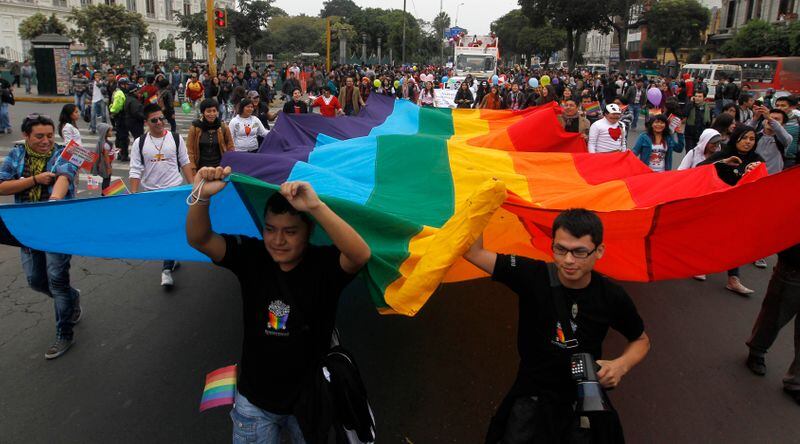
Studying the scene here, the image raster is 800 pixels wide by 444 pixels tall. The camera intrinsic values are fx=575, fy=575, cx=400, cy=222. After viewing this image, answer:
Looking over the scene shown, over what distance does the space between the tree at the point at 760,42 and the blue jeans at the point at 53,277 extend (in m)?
46.0

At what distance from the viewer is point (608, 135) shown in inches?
309

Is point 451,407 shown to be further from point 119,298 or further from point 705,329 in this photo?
point 119,298

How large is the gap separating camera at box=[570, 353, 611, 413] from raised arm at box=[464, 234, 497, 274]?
523 millimetres

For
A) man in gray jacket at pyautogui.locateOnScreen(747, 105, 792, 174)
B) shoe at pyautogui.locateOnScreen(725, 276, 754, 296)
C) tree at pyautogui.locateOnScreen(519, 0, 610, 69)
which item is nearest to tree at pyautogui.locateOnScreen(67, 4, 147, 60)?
tree at pyautogui.locateOnScreen(519, 0, 610, 69)

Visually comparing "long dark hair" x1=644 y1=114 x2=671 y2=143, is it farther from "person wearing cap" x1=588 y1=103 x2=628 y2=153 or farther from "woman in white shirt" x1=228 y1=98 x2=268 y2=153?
"woman in white shirt" x1=228 y1=98 x2=268 y2=153

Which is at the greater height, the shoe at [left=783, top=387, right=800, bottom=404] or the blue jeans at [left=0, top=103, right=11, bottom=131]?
the blue jeans at [left=0, top=103, right=11, bottom=131]

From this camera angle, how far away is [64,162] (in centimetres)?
416

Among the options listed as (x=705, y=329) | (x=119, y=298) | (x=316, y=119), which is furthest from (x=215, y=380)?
(x=316, y=119)

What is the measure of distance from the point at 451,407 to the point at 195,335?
7.78 feet

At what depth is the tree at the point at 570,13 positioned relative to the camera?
161 feet

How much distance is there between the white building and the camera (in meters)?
54.1

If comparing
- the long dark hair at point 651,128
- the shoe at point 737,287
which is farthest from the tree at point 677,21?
the shoe at point 737,287

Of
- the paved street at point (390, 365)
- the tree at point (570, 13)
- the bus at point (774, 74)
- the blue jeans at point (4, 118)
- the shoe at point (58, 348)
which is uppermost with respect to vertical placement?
the tree at point (570, 13)

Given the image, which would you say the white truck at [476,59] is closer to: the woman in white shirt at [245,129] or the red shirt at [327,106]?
the red shirt at [327,106]
